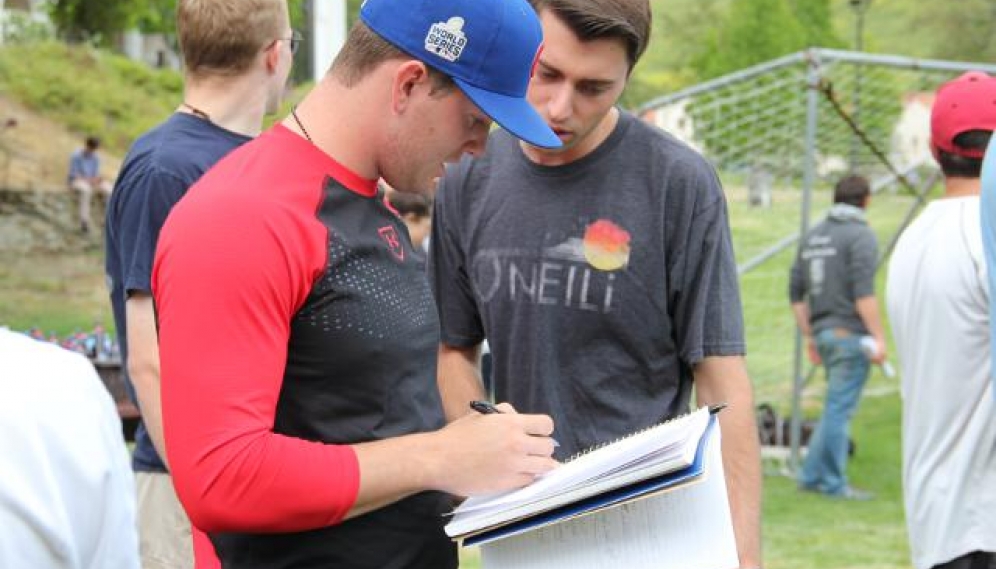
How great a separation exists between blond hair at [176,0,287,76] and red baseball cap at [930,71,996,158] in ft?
5.86

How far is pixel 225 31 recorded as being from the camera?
3412mm

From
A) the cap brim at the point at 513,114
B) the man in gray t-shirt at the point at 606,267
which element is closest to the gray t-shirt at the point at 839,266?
the man in gray t-shirt at the point at 606,267

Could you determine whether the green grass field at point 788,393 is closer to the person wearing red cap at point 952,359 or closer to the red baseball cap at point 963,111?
the person wearing red cap at point 952,359

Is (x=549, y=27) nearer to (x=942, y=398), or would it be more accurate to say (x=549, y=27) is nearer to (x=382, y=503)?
(x=382, y=503)

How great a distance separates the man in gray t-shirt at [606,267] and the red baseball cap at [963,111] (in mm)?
1260

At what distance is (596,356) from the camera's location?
288cm

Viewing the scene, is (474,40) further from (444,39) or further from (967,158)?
(967,158)

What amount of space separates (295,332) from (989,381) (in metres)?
2.33

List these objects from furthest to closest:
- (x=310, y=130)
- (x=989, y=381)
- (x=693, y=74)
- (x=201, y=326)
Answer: (x=693, y=74) < (x=989, y=381) < (x=310, y=130) < (x=201, y=326)

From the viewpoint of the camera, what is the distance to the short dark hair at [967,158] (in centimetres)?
383

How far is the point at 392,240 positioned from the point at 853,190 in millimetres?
8181

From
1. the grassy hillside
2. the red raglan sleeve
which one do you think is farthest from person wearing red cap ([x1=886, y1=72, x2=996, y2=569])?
the grassy hillside

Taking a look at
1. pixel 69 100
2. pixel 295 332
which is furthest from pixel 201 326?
pixel 69 100

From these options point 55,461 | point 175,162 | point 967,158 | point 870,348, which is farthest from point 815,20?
point 55,461
